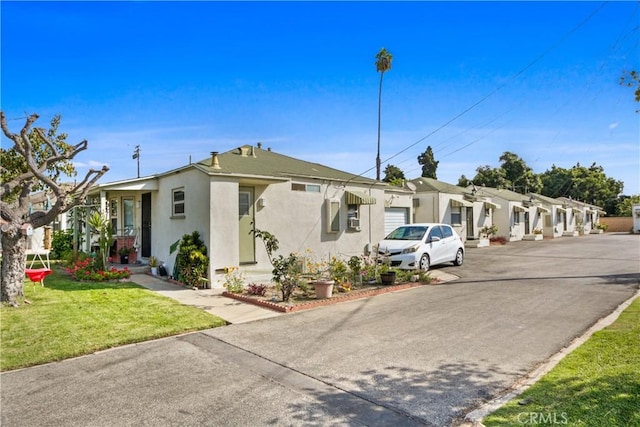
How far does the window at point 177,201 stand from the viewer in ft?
39.0

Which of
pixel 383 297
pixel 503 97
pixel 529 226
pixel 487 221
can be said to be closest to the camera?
pixel 383 297

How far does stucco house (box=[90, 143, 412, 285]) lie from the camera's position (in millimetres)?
10617

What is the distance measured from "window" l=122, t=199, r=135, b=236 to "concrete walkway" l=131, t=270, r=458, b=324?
3.28 meters

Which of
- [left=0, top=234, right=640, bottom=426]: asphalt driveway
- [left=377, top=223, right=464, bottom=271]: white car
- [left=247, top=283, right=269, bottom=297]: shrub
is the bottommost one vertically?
[left=0, top=234, right=640, bottom=426]: asphalt driveway

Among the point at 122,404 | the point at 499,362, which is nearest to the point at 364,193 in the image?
the point at 499,362

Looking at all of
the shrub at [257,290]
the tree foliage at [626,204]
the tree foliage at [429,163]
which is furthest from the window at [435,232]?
the tree foliage at [626,204]

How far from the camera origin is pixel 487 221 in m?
27.7

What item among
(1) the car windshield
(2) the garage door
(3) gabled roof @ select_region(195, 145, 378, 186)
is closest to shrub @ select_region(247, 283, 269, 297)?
(3) gabled roof @ select_region(195, 145, 378, 186)

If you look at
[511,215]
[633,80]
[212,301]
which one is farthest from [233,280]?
[511,215]

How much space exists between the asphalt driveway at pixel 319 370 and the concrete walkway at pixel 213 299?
0.60m

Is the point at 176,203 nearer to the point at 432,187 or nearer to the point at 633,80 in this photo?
the point at 633,80

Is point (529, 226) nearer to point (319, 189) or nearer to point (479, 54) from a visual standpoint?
point (479, 54)

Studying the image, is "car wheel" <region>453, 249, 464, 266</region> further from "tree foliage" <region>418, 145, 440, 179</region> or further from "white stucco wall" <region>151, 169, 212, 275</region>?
"tree foliage" <region>418, 145, 440, 179</region>

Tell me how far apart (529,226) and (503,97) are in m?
21.1
